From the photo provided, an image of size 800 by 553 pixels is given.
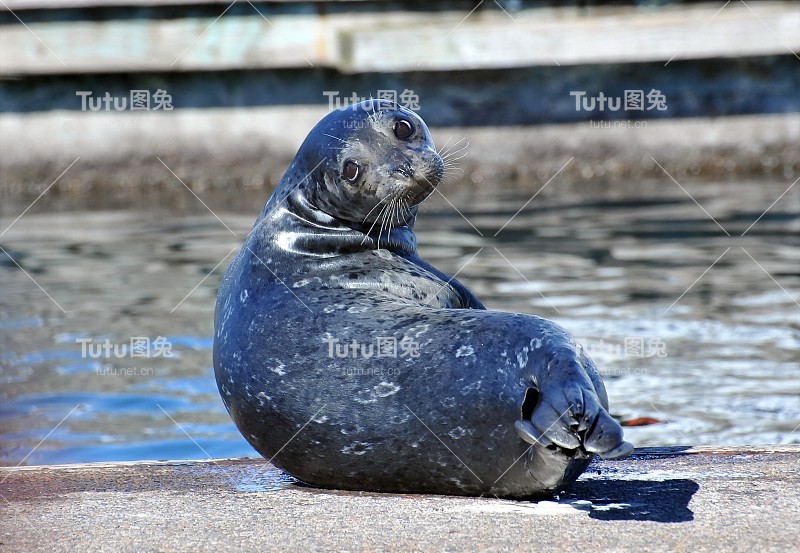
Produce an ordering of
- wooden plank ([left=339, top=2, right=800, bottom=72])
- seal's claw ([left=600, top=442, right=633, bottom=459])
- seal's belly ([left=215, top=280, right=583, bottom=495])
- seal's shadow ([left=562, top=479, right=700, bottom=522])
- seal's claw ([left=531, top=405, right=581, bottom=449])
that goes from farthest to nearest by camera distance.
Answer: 1. wooden plank ([left=339, top=2, right=800, bottom=72])
2. seal's belly ([left=215, top=280, right=583, bottom=495])
3. seal's shadow ([left=562, top=479, right=700, bottom=522])
4. seal's claw ([left=531, top=405, right=581, bottom=449])
5. seal's claw ([left=600, top=442, right=633, bottom=459])

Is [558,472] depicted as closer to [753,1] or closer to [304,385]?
[304,385]

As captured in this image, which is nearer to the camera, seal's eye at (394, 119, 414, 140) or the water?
seal's eye at (394, 119, 414, 140)

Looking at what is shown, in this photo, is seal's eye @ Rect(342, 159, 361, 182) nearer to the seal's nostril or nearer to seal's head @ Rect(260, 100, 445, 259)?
seal's head @ Rect(260, 100, 445, 259)

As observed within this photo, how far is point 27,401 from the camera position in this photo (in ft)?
18.3

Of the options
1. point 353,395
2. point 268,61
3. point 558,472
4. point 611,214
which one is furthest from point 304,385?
point 268,61

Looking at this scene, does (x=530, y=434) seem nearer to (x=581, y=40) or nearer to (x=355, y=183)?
(x=355, y=183)

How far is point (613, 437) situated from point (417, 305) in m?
0.86

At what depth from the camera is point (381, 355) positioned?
3227mm

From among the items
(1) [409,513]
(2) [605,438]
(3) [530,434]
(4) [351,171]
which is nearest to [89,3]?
(4) [351,171]

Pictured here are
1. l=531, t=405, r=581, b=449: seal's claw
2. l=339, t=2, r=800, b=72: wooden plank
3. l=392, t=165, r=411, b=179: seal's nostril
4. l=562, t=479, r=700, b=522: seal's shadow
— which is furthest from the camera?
l=339, t=2, r=800, b=72: wooden plank

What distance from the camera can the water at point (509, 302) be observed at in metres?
5.15

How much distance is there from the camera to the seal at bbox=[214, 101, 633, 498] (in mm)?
3090

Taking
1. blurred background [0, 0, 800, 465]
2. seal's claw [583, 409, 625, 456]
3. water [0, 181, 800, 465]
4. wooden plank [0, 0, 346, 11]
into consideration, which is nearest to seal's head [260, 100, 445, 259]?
seal's claw [583, 409, 625, 456]

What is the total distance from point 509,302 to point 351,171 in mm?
3682
